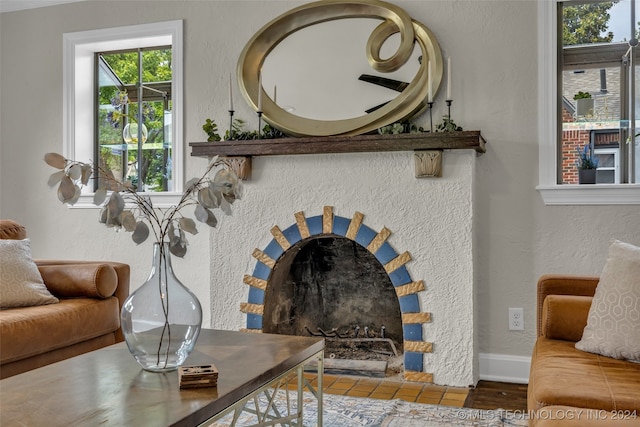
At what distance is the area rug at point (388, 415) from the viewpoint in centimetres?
244

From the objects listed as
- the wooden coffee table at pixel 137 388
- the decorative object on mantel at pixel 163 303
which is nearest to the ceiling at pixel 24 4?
the decorative object on mantel at pixel 163 303

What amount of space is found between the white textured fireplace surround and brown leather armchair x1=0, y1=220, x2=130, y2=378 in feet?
2.06

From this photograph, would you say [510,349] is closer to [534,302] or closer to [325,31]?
[534,302]

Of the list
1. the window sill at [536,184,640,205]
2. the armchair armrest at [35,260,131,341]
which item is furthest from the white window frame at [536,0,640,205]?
the armchair armrest at [35,260,131,341]

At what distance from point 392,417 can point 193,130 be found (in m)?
2.18

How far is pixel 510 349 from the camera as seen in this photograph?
3.16m

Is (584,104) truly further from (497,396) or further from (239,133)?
(239,133)

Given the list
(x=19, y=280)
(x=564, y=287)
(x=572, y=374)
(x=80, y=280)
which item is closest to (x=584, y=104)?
(x=564, y=287)

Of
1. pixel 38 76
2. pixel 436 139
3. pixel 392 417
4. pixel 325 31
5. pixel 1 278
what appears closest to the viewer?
pixel 392 417

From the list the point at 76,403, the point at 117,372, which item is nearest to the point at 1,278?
the point at 117,372

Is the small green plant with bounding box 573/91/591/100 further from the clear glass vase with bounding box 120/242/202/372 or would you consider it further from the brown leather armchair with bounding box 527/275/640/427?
the clear glass vase with bounding box 120/242/202/372

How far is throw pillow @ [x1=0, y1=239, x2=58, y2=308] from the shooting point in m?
2.79

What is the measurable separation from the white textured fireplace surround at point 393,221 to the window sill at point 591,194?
0.43 metres

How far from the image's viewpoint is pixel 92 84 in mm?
4324
